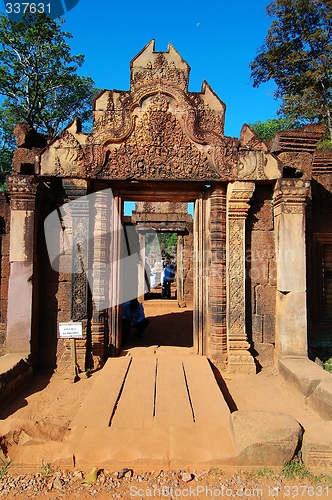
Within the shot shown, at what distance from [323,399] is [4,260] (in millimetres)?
4682

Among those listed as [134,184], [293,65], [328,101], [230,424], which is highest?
[293,65]

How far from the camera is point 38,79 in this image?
16.8 meters

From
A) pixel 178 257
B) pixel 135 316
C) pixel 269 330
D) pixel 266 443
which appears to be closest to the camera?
pixel 266 443

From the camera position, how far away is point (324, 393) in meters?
3.59

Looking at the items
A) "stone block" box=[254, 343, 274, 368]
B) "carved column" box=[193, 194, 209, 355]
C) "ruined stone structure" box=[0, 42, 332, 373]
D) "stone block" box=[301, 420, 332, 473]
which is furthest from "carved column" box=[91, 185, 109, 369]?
"stone block" box=[301, 420, 332, 473]

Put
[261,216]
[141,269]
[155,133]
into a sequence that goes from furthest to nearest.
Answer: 1. [141,269]
2. [261,216]
3. [155,133]

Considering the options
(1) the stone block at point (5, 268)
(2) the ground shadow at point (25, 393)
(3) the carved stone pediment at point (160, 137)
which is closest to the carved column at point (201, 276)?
(3) the carved stone pediment at point (160, 137)

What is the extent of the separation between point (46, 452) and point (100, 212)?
3156mm

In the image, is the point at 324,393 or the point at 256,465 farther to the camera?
the point at 324,393

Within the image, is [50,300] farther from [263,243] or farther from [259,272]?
[263,243]

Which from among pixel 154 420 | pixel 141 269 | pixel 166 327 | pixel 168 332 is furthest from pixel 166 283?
pixel 154 420

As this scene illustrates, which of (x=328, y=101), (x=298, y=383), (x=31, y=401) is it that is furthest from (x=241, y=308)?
(x=328, y=101)

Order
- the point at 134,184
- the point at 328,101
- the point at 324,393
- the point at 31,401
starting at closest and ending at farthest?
the point at 324,393
the point at 31,401
the point at 134,184
the point at 328,101

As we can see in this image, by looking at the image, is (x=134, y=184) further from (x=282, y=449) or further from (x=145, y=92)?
(x=282, y=449)
